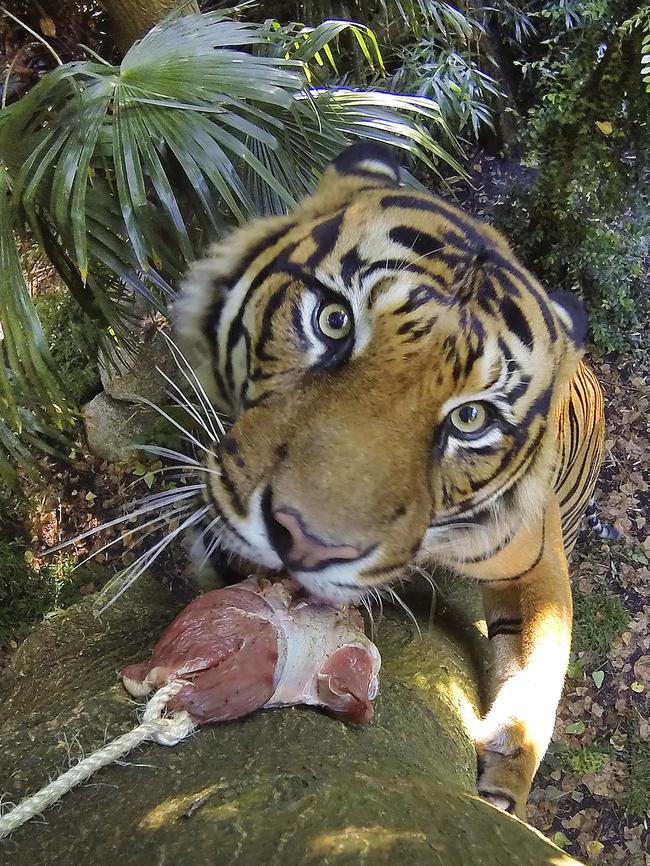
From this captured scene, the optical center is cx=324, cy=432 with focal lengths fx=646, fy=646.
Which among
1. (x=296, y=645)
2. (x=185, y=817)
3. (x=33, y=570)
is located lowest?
(x=33, y=570)

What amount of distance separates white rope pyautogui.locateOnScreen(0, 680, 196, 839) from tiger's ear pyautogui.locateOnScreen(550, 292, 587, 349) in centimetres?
106

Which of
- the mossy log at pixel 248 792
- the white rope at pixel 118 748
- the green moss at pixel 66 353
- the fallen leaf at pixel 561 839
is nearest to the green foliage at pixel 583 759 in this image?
the fallen leaf at pixel 561 839

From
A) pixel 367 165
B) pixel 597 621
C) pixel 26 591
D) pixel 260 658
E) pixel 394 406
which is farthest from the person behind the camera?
pixel 597 621

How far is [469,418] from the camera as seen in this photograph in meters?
1.14

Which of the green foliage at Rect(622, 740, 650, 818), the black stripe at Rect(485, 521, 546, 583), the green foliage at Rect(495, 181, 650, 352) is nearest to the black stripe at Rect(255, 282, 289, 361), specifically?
the black stripe at Rect(485, 521, 546, 583)

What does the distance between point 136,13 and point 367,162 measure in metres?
1.26

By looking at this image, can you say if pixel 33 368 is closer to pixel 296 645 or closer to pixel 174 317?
pixel 174 317

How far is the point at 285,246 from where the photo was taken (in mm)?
1324

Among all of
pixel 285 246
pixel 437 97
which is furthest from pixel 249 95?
pixel 437 97

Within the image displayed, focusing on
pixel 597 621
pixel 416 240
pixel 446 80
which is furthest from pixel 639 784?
pixel 446 80

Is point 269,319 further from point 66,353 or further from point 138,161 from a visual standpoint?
point 66,353

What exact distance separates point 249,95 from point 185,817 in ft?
5.15

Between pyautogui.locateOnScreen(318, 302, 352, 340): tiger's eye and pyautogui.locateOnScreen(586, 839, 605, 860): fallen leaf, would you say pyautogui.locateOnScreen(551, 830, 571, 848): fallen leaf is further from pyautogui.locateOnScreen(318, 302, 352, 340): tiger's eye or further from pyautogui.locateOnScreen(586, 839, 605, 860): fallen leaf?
pyautogui.locateOnScreen(318, 302, 352, 340): tiger's eye

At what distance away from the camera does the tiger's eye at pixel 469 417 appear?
112cm
